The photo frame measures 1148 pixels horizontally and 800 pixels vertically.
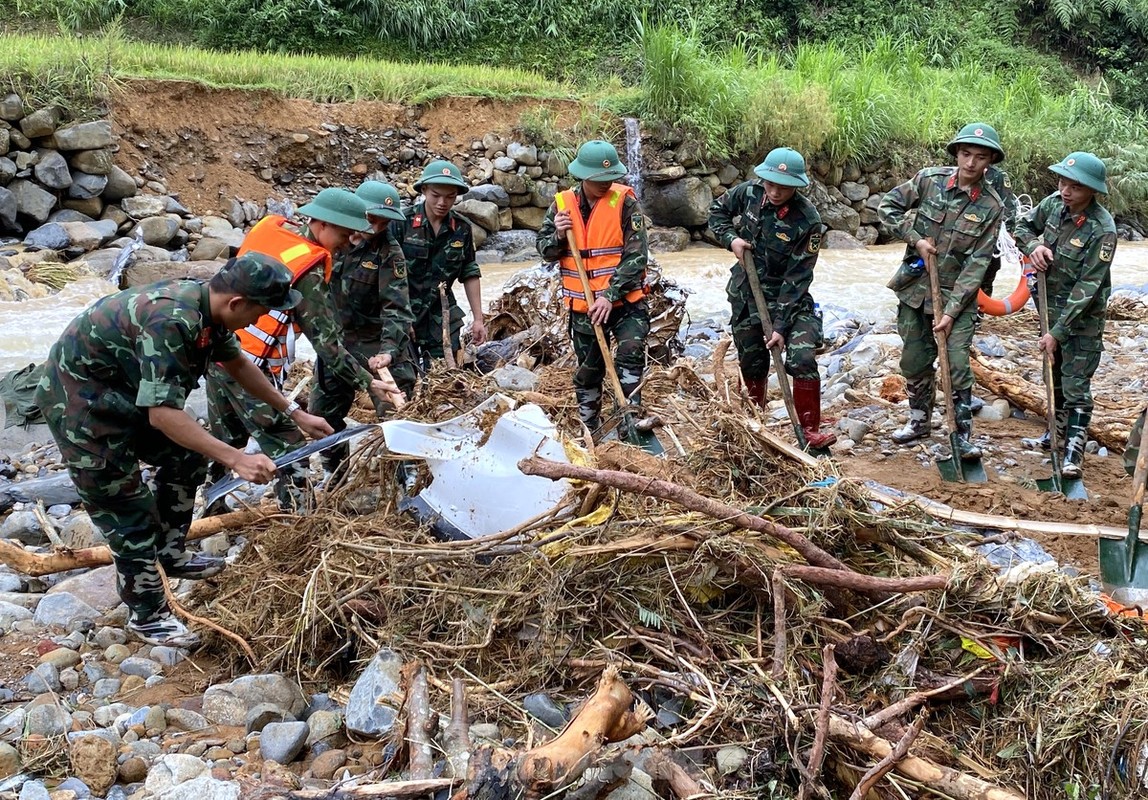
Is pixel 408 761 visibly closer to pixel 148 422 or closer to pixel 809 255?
pixel 148 422

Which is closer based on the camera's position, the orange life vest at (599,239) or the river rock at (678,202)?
the orange life vest at (599,239)

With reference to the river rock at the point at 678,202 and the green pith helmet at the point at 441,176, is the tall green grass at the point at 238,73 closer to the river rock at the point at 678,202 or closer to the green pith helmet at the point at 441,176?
the river rock at the point at 678,202

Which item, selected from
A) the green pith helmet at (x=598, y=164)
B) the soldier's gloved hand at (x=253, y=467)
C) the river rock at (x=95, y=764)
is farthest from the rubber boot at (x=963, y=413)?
the river rock at (x=95, y=764)

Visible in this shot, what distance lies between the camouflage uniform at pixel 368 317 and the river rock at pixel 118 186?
708cm

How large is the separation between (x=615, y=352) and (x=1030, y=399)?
9.63 ft

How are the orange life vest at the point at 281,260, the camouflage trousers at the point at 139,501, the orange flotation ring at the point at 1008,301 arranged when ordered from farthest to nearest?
the orange flotation ring at the point at 1008,301 < the orange life vest at the point at 281,260 < the camouflage trousers at the point at 139,501

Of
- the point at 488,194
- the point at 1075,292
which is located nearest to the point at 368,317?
the point at 1075,292

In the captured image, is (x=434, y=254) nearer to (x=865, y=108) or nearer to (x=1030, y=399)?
(x=1030, y=399)

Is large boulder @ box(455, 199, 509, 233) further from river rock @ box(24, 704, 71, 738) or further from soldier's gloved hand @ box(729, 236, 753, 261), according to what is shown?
river rock @ box(24, 704, 71, 738)

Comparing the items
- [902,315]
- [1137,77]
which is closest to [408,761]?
[902,315]

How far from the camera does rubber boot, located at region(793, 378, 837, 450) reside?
5.55 m

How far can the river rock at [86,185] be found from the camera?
421 inches

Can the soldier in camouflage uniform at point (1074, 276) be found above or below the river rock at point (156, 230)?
above

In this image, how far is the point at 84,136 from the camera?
10.8 metres
